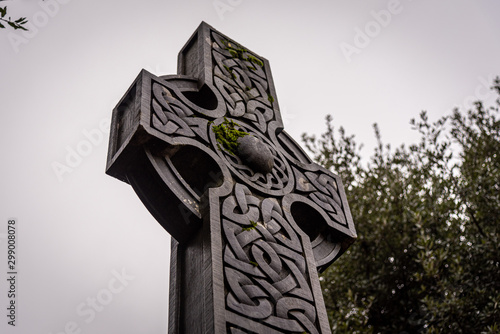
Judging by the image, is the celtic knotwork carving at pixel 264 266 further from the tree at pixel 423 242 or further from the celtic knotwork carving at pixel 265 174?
the tree at pixel 423 242

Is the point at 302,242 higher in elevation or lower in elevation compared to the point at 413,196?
lower

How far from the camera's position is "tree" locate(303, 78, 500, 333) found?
250 inches

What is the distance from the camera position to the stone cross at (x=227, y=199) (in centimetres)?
273

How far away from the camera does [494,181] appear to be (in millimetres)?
7422

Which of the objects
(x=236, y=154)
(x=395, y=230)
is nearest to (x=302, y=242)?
(x=236, y=154)

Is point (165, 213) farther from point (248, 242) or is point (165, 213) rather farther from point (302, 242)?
point (302, 242)

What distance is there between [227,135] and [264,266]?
3.34 ft

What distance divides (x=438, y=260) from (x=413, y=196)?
1426 mm

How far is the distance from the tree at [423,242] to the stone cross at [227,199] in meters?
3.06

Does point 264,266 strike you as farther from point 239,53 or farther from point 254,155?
point 239,53

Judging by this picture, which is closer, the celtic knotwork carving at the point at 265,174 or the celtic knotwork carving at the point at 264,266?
the celtic knotwork carving at the point at 264,266

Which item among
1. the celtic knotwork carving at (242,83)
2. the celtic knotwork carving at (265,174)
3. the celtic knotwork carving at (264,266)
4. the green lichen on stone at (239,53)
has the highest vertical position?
the green lichen on stone at (239,53)

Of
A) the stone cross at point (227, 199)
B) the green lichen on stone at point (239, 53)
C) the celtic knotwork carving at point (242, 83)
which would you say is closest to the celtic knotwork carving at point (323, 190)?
the stone cross at point (227, 199)

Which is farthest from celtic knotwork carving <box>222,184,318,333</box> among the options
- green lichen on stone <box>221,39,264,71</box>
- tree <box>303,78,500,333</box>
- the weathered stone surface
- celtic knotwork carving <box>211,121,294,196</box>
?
tree <box>303,78,500,333</box>
